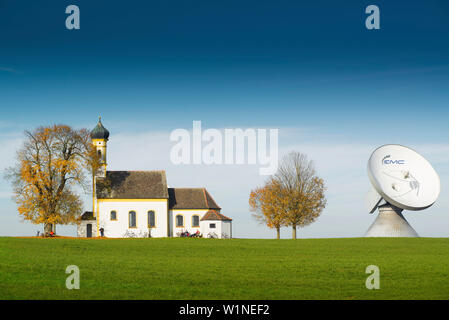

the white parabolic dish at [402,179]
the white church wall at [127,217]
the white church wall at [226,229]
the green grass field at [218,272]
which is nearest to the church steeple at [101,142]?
the white church wall at [127,217]

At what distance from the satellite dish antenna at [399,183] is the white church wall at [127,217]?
88.6 feet

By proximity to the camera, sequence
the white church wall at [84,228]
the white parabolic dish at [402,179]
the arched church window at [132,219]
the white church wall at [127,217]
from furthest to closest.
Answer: the arched church window at [132,219]
the white church wall at [127,217]
the white church wall at [84,228]
the white parabolic dish at [402,179]

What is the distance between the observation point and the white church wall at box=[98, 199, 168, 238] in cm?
7181

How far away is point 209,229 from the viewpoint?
71688 mm

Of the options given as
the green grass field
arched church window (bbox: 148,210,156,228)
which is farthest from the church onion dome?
the green grass field

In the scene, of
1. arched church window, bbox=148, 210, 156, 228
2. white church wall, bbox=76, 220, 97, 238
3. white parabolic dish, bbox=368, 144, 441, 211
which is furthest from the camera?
arched church window, bbox=148, 210, 156, 228

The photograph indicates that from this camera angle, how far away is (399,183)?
188 ft

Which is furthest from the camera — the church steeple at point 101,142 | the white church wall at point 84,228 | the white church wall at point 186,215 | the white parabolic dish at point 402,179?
the church steeple at point 101,142

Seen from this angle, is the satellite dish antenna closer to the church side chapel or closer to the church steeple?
the church side chapel

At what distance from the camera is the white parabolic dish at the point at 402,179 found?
5628 cm

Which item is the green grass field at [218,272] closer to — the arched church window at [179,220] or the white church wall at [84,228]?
the white church wall at [84,228]

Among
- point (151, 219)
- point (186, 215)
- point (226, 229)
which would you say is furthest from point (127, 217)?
point (226, 229)
